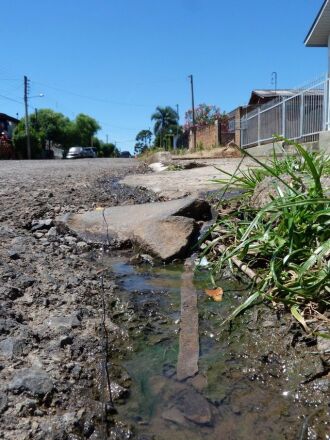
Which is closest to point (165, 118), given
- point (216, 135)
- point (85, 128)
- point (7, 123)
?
point (85, 128)

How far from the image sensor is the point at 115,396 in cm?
148

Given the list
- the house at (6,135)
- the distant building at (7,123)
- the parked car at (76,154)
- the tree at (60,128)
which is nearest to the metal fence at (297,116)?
the parked car at (76,154)

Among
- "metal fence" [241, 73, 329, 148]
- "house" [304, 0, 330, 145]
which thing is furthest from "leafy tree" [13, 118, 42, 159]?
"house" [304, 0, 330, 145]

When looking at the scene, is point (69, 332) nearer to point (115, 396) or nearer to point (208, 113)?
point (115, 396)

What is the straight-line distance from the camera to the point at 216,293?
2398 millimetres

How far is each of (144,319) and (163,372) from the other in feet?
1.60

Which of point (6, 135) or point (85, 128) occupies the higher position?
point (85, 128)

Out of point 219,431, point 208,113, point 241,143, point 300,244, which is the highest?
point 208,113

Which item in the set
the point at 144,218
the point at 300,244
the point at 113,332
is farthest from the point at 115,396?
A: the point at 144,218

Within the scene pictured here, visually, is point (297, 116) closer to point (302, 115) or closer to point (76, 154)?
point (302, 115)

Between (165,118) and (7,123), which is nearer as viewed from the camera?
(7,123)

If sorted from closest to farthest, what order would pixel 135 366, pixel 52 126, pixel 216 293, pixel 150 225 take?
pixel 135 366 < pixel 216 293 < pixel 150 225 < pixel 52 126

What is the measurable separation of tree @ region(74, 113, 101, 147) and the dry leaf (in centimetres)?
6399

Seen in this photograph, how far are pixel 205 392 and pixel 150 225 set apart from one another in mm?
1841
